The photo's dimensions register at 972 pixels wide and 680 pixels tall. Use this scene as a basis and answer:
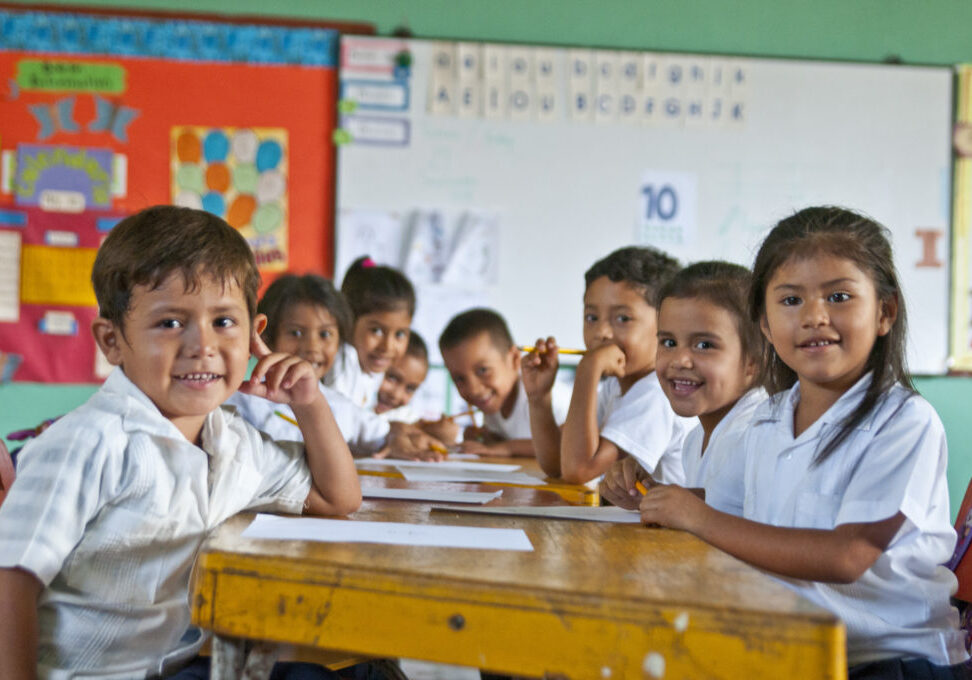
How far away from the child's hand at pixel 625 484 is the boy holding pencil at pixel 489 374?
4.08 ft

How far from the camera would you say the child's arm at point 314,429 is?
3.76ft

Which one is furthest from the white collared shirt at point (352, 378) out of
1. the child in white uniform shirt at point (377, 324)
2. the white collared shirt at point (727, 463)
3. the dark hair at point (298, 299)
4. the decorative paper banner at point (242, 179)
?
the white collared shirt at point (727, 463)

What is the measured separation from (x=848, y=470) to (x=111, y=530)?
0.85 meters

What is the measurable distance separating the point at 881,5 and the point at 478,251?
2030 mm

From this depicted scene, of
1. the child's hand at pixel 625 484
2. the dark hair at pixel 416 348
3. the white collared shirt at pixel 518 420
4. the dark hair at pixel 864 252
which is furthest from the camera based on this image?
the dark hair at pixel 416 348

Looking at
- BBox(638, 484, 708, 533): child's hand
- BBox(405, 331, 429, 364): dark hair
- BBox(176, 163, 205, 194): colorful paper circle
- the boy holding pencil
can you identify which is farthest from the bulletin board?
BBox(638, 484, 708, 533): child's hand

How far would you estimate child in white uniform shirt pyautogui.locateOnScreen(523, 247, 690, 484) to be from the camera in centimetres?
191

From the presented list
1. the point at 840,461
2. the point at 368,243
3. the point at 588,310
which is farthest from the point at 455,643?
the point at 368,243

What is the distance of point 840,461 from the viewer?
109cm

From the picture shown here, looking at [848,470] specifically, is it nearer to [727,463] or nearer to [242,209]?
[727,463]

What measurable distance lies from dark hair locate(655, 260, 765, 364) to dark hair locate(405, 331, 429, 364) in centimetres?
158

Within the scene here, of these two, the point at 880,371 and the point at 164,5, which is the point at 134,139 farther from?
the point at 880,371

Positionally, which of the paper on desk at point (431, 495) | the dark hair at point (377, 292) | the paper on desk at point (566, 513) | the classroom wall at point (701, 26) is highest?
the classroom wall at point (701, 26)

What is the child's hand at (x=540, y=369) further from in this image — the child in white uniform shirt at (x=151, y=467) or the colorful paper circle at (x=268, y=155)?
the colorful paper circle at (x=268, y=155)
